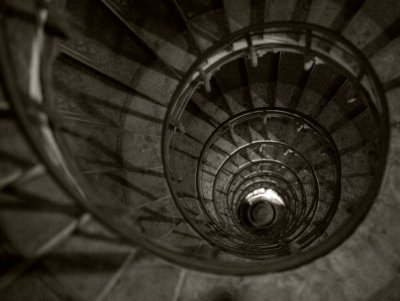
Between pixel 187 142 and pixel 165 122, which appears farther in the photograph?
pixel 187 142

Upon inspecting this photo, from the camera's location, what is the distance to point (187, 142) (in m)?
7.55

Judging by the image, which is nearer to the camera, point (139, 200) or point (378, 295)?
point (378, 295)

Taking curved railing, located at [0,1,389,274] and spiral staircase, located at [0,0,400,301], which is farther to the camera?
spiral staircase, located at [0,0,400,301]

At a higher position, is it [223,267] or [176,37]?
[176,37]

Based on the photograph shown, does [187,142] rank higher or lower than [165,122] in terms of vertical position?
higher

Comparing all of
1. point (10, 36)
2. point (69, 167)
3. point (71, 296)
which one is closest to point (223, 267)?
point (71, 296)

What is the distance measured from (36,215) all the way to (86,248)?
2.12 ft

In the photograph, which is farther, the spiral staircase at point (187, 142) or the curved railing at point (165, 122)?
the spiral staircase at point (187, 142)

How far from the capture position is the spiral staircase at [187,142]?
3.12 meters

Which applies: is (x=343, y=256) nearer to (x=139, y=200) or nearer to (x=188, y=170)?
(x=139, y=200)

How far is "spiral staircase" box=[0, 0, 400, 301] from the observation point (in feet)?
10.2

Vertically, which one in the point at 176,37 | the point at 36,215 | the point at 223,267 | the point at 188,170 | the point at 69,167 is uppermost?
the point at 176,37

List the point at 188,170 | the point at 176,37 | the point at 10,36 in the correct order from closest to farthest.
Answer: the point at 10,36 < the point at 176,37 < the point at 188,170

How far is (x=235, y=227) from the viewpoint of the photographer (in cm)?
1039
